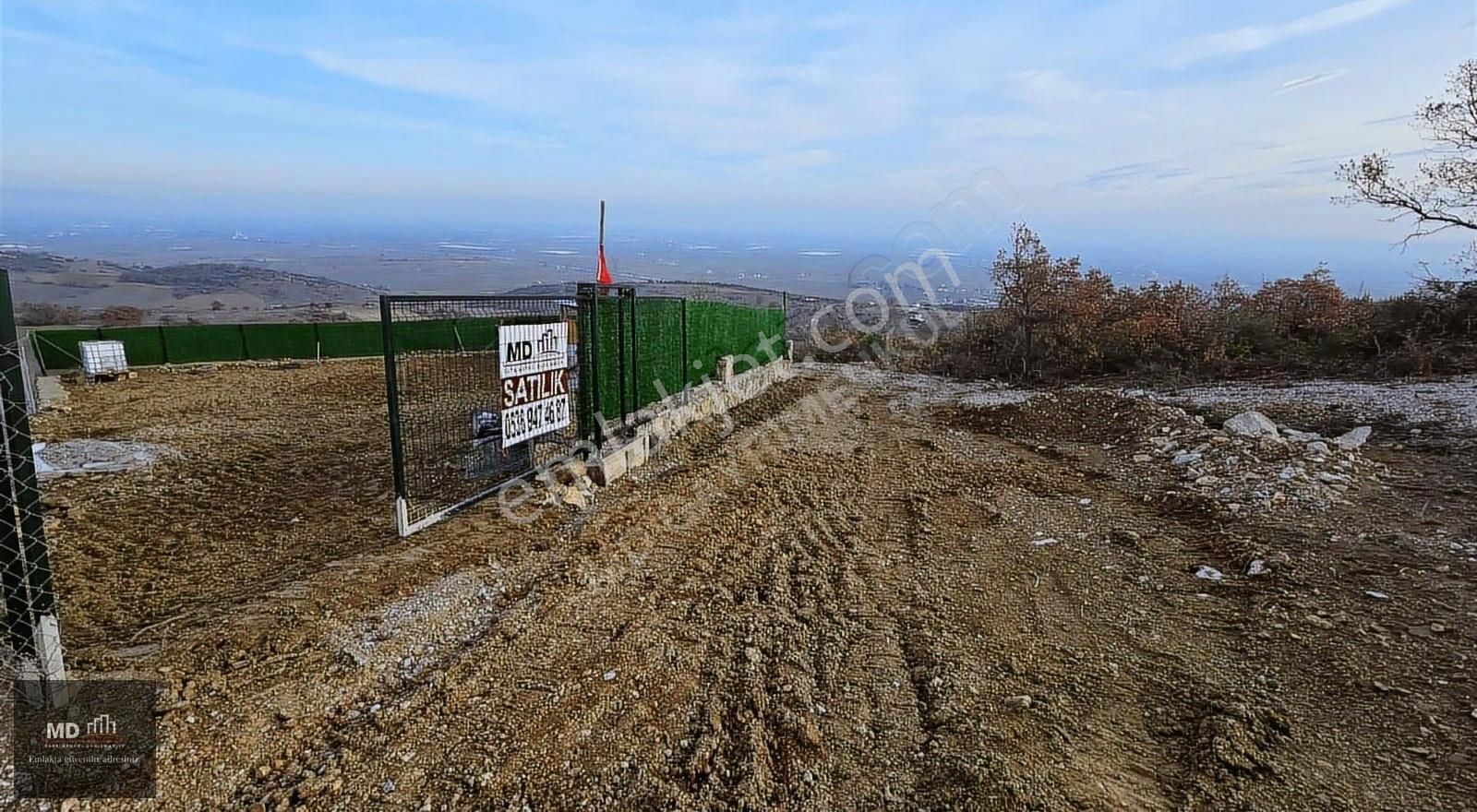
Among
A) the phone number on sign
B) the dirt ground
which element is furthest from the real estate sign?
the dirt ground

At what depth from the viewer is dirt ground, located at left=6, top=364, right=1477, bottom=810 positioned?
2.95 metres

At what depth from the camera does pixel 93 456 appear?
8289 mm

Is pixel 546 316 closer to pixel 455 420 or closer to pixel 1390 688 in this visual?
pixel 455 420

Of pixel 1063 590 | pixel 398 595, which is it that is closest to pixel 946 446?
pixel 1063 590

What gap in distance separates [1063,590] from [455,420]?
657cm

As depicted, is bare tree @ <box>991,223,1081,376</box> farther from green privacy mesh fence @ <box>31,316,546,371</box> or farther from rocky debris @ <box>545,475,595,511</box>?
green privacy mesh fence @ <box>31,316,546,371</box>

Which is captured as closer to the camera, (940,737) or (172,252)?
(940,737)

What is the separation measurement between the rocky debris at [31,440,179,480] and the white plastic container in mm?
8047

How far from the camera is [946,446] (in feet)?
30.8

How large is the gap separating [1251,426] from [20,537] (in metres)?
10.6

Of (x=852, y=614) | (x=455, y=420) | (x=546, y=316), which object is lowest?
(x=852, y=614)

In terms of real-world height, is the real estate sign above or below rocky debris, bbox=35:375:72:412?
above

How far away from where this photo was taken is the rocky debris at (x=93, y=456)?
766cm

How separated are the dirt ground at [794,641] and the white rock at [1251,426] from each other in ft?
3.52
